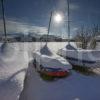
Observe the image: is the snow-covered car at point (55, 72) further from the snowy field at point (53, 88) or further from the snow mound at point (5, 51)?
the snow mound at point (5, 51)

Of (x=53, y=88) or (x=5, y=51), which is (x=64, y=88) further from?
(x=5, y=51)

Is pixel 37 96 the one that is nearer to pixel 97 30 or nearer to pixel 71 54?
pixel 71 54

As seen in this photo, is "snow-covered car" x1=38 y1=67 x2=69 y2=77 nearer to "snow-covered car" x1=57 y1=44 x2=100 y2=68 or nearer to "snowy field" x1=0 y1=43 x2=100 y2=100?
"snowy field" x1=0 y1=43 x2=100 y2=100

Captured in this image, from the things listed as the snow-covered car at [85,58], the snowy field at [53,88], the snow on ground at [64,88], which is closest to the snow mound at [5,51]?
the snow-covered car at [85,58]

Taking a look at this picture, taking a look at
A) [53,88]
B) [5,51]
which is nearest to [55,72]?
[53,88]

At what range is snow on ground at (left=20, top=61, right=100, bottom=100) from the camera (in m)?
6.28

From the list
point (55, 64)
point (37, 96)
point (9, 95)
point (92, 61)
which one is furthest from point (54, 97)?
point (92, 61)

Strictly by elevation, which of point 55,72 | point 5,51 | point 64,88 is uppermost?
point 5,51

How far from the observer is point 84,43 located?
23453 millimetres

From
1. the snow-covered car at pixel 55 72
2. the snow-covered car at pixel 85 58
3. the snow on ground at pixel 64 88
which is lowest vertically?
the snow on ground at pixel 64 88

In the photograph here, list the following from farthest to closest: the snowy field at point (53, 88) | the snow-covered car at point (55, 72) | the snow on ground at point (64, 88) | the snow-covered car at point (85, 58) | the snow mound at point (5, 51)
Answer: the snow mound at point (5, 51)
the snow-covered car at point (85, 58)
the snow-covered car at point (55, 72)
the snow on ground at point (64, 88)
the snowy field at point (53, 88)

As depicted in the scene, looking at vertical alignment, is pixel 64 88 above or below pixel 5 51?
below

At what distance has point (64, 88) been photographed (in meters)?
7.29

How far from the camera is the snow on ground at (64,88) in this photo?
628cm
